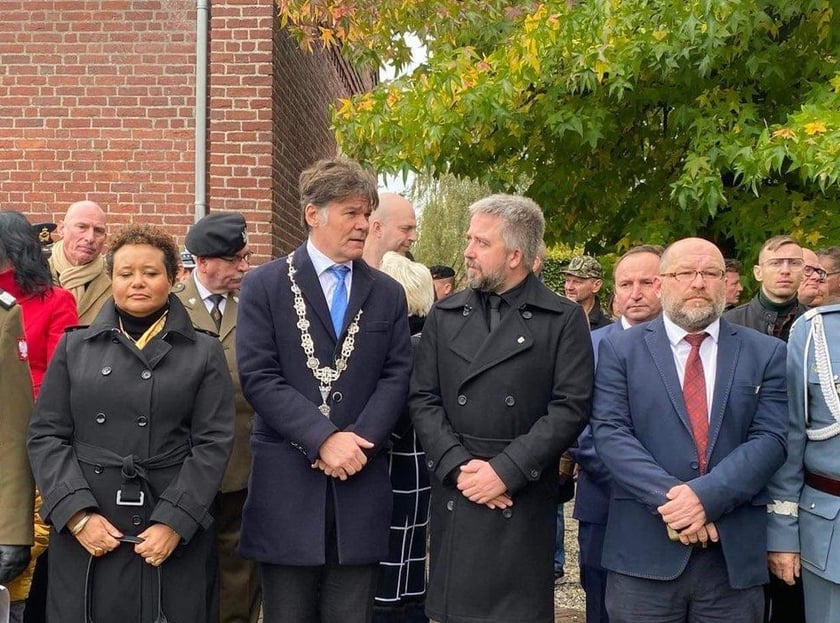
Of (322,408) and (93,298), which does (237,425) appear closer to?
(322,408)

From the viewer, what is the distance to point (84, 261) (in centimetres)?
524

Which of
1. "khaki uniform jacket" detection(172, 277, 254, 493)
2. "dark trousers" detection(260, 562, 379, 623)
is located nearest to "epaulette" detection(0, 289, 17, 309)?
"khaki uniform jacket" detection(172, 277, 254, 493)

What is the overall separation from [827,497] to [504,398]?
1.27 m

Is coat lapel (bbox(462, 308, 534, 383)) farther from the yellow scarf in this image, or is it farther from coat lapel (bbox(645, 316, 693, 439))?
the yellow scarf

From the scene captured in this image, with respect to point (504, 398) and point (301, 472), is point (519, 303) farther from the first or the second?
point (301, 472)

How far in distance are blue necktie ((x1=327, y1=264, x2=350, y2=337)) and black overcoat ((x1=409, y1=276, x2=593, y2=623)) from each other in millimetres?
377

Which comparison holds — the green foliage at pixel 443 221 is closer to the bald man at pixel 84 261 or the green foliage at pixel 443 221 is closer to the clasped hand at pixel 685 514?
the bald man at pixel 84 261

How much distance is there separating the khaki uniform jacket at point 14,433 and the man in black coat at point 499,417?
1.52 meters

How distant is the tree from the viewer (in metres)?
6.26

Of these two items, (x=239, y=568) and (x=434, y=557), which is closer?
(x=434, y=557)

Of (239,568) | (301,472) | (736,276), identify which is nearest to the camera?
(301,472)

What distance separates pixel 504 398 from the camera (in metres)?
3.72

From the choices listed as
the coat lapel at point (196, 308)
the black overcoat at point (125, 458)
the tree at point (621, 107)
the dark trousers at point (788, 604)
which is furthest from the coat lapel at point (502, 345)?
the tree at point (621, 107)

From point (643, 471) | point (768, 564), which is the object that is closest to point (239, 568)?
point (643, 471)
